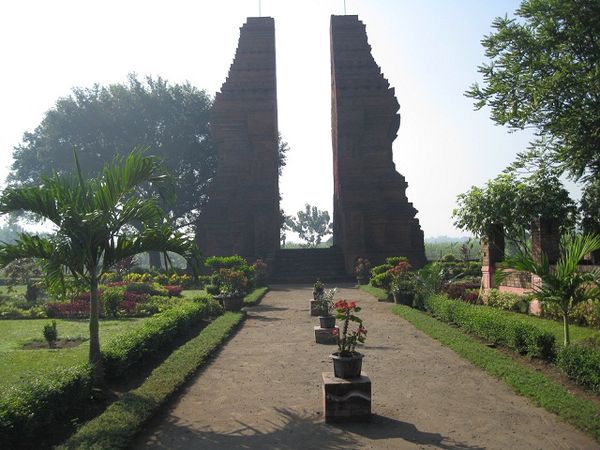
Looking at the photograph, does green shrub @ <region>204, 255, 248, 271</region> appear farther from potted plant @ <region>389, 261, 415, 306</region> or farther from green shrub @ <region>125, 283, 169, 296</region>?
Answer: potted plant @ <region>389, 261, 415, 306</region>

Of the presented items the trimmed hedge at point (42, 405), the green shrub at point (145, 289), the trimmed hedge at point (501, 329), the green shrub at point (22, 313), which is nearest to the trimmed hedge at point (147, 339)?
the trimmed hedge at point (42, 405)

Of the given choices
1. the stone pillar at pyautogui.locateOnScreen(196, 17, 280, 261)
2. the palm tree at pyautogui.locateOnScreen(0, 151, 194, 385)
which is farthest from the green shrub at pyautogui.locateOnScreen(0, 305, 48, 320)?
the stone pillar at pyautogui.locateOnScreen(196, 17, 280, 261)

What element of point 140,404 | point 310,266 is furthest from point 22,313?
point 310,266

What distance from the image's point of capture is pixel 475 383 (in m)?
6.61

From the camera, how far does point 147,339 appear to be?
7973mm

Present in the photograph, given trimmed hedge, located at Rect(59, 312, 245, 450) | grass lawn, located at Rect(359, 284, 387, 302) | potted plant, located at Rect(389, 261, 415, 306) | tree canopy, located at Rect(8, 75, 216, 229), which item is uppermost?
tree canopy, located at Rect(8, 75, 216, 229)

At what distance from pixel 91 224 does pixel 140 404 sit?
2073 millimetres

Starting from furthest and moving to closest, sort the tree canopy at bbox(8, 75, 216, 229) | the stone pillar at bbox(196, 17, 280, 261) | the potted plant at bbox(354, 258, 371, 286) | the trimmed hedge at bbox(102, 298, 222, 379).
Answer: the tree canopy at bbox(8, 75, 216, 229)
the stone pillar at bbox(196, 17, 280, 261)
the potted plant at bbox(354, 258, 371, 286)
the trimmed hedge at bbox(102, 298, 222, 379)

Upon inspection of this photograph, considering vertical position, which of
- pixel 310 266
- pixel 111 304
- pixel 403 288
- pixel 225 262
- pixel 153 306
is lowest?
Result: pixel 153 306

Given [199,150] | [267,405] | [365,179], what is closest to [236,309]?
[267,405]

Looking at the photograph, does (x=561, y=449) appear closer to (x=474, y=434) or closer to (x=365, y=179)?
Answer: (x=474, y=434)

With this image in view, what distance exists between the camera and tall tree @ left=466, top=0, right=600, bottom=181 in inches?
483

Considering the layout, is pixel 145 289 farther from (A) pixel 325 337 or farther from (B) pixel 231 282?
(A) pixel 325 337

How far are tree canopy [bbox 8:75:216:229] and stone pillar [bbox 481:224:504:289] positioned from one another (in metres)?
27.0
